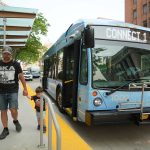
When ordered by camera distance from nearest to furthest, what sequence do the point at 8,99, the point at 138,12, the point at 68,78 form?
1. the point at 8,99
2. the point at 68,78
3. the point at 138,12

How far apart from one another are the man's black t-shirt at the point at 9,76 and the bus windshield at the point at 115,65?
181 centimetres

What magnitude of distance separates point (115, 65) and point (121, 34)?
0.80 meters

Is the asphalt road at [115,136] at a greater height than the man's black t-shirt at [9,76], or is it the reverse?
the man's black t-shirt at [9,76]

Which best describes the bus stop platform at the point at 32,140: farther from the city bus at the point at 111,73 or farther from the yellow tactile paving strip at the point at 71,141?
the city bus at the point at 111,73

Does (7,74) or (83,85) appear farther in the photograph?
(83,85)

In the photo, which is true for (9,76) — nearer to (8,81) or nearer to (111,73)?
(8,81)

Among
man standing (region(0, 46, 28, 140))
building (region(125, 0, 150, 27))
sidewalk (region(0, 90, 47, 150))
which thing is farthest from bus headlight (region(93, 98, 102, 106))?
building (region(125, 0, 150, 27))

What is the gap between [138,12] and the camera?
66750 mm

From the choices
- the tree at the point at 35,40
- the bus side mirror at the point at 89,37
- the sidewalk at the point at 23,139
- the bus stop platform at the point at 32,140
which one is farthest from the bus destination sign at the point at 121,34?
the tree at the point at 35,40

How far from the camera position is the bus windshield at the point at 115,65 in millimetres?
7676

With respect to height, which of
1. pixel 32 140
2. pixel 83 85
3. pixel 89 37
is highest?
pixel 89 37

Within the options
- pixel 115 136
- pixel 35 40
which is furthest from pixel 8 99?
pixel 35 40

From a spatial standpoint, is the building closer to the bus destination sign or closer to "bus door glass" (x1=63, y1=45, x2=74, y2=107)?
"bus door glass" (x1=63, y1=45, x2=74, y2=107)

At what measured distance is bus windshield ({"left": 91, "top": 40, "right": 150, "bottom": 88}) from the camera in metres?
7.68
